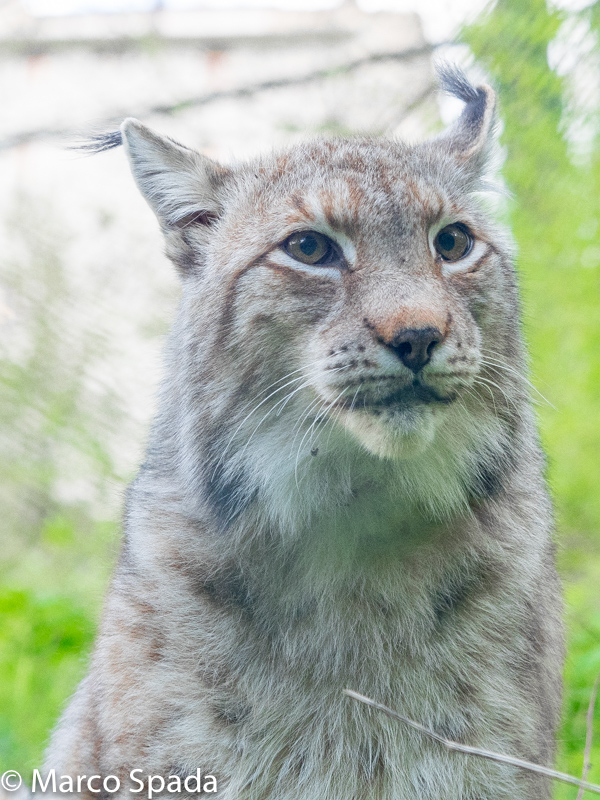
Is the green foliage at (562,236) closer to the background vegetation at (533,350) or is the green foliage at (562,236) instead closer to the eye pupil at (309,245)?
the background vegetation at (533,350)

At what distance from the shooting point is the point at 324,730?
3002mm

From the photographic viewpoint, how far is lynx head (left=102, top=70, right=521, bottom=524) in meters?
2.70

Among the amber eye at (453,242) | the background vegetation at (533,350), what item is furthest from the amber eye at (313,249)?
the background vegetation at (533,350)

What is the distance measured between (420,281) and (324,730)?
1594 millimetres

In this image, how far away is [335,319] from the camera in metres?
2.81

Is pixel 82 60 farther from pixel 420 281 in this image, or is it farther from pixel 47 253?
pixel 420 281

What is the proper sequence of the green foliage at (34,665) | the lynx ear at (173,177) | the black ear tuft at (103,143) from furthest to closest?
the green foliage at (34,665)
the black ear tuft at (103,143)
the lynx ear at (173,177)

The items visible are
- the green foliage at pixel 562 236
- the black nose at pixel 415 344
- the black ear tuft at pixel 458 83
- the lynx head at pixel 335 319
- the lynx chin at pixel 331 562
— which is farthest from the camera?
the green foliage at pixel 562 236

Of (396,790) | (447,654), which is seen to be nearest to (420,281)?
(447,654)

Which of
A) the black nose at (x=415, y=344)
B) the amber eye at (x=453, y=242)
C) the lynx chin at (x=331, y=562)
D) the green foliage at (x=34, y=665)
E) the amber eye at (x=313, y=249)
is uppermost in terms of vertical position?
the amber eye at (x=453, y=242)

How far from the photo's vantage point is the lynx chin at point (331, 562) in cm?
298

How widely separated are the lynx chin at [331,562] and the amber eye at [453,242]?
0.01 meters

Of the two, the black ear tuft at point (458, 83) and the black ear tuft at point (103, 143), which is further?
the black ear tuft at point (458, 83)

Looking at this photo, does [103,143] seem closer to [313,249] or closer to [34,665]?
[313,249]
